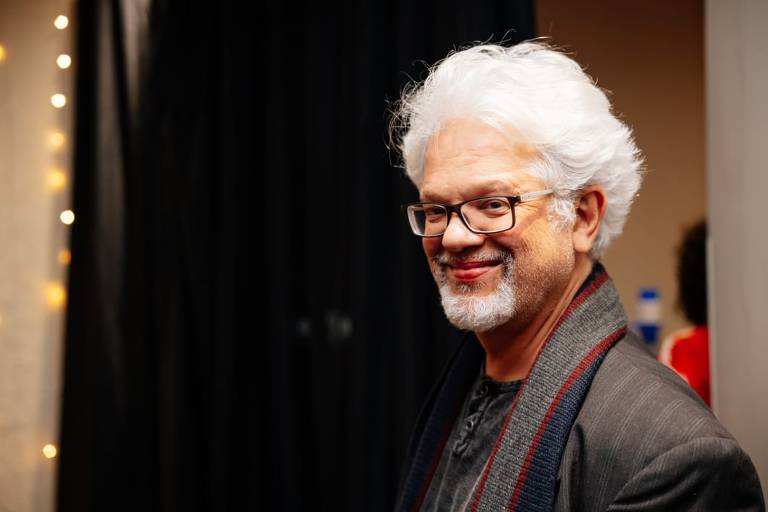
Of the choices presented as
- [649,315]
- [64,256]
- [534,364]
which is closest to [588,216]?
[534,364]

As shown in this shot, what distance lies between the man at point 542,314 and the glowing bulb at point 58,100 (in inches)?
47.4

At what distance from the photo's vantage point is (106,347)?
2.05m

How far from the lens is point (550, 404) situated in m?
1.07

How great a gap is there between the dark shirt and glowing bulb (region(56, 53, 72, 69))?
1.49m

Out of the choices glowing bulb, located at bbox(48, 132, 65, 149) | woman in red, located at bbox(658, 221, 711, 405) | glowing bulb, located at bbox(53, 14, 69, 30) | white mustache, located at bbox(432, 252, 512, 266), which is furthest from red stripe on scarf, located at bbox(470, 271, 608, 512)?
glowing bulb, located at bbox(53, 14, 69, 30)

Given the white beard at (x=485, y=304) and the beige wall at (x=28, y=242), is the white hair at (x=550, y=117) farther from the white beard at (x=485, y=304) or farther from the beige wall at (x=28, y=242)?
the beige wall at (x=28, y=242)

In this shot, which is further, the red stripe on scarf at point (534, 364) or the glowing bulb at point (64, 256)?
the glowing bulb at point (64, 256)

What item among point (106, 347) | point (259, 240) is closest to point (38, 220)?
point (106, 347)

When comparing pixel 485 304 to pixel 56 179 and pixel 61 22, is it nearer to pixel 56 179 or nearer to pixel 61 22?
pixel 56 179

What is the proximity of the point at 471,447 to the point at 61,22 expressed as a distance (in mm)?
1642

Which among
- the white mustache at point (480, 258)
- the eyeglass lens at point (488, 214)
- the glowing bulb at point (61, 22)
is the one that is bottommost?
the white mustache at point (480, 258)

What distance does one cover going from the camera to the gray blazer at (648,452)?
0.89 m

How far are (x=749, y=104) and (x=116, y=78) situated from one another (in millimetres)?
1612

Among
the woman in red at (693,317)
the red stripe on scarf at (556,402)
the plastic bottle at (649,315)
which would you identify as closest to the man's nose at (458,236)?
the red stripe on scarf at (556,402)
